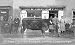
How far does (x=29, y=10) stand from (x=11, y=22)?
400cm

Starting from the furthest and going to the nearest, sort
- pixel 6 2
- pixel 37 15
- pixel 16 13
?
pixel 6 2 < pixel 16 13 < pixel 37 15

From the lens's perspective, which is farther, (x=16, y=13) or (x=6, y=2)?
(x=6, y=2)

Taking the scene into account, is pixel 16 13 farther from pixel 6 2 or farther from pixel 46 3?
pixel 46 3

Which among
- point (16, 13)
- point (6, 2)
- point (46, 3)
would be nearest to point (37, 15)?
point (46, 3)

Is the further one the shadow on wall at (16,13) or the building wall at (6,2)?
the building wall at (6,2)

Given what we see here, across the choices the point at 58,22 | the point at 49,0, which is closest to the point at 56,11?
the point at 49,0

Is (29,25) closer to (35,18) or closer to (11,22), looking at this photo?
(35,18)

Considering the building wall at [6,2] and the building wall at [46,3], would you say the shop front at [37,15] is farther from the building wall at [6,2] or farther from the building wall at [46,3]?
the building wall at [6,2]

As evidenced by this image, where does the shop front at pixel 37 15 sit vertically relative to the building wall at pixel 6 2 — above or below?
below

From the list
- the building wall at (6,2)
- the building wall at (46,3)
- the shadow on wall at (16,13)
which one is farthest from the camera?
the building wall at (6,2)

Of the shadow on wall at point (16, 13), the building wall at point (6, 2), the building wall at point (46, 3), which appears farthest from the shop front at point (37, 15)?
the building wall at point (6, 2)

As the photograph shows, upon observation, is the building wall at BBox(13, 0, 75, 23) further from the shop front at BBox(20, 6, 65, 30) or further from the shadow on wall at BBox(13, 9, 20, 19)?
the shop front at BBox(20, 6, 65, 30)

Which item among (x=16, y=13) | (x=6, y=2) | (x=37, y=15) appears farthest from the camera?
(x=6, y=2)

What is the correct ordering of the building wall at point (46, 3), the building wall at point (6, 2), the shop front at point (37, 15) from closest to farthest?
the shop front at point (37, 15)
the building wall at point (46, 3)
the building wall at point (6, 2)
